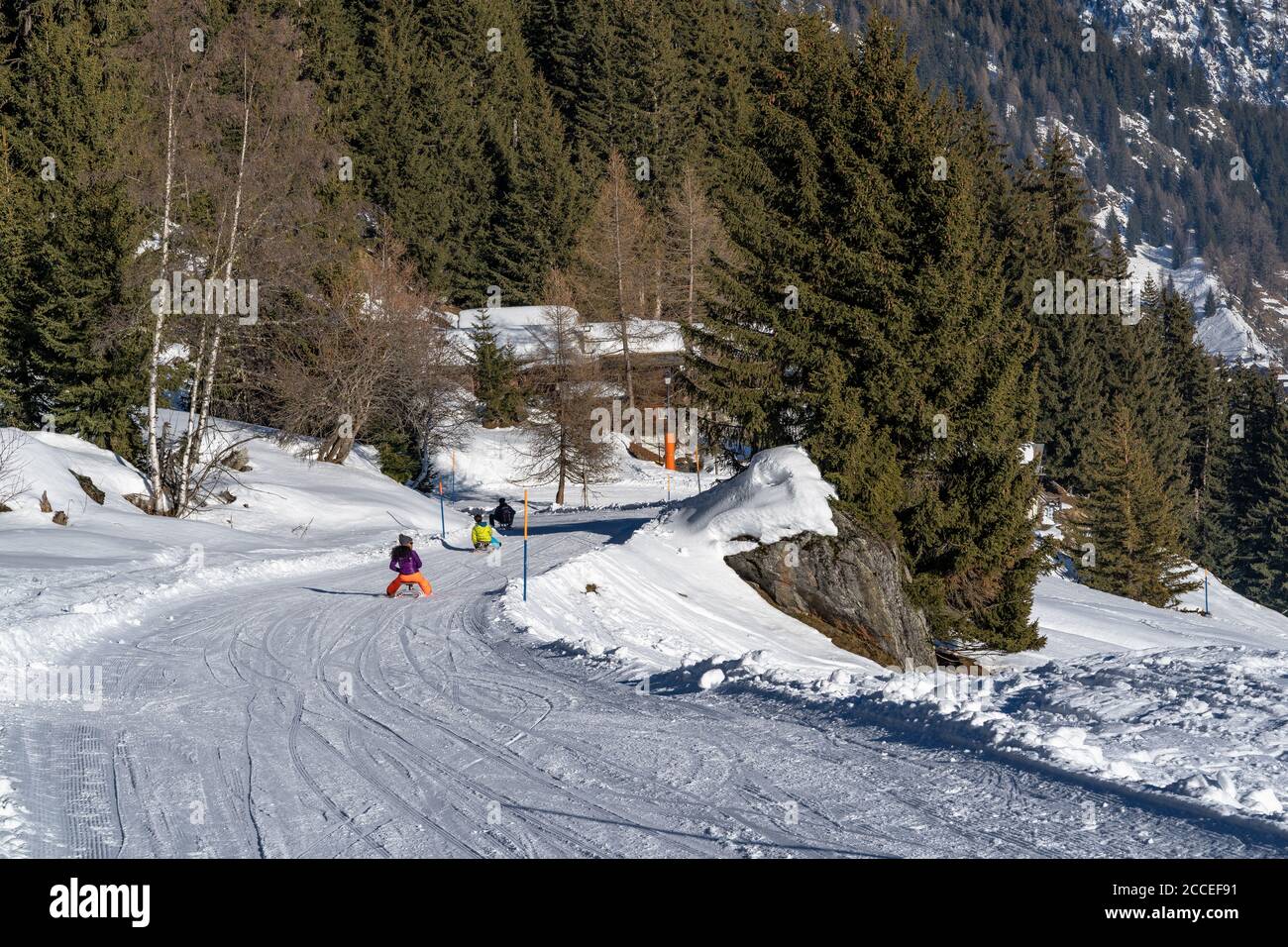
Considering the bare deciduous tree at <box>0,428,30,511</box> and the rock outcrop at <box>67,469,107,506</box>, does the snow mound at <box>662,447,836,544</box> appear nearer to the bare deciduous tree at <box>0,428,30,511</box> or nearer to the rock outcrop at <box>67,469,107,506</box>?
the rock outcrop at <box>67,469,107,506</box>

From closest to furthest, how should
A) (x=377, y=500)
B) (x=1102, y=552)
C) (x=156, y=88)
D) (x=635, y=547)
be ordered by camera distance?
1. (x=635, y=547)
2. (x=156, y=88)
3. (x=377, y=500)
4. (x=1102, y=552)

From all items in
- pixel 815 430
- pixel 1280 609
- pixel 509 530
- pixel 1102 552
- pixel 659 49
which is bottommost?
pixel 1280 609

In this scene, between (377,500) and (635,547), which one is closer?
(635,547)

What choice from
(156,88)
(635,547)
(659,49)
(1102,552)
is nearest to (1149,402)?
(1102,552)

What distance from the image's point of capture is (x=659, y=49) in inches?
2938

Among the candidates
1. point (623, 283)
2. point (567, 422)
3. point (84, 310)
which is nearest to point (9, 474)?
point (84, 310)

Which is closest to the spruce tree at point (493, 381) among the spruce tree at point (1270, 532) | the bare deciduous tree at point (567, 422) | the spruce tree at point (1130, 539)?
the bare deciduous tree at point (567, 422)

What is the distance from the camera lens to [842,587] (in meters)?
18.6

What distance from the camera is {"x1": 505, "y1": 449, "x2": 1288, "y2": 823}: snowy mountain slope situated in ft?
24.4

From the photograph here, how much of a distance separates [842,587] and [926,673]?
14.8 feet

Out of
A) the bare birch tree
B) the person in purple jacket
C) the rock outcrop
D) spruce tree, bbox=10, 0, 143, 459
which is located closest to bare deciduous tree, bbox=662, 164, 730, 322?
the bare birch tree

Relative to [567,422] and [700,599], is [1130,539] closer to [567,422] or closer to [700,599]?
[567,422]
